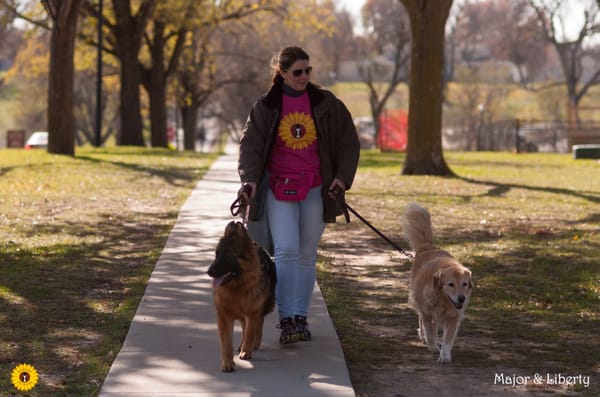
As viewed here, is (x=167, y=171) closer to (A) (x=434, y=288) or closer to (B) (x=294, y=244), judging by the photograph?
Result: (B) (x=294, y=244)

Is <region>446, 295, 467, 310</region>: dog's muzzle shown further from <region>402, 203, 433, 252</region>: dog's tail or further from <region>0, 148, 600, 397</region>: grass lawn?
<region>402, 203, 433, 252</region>: dog's tail

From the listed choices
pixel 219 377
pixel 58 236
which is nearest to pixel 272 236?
pixel 219 377

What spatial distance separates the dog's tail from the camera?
838 cm

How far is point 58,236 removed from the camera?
14250 millimetres

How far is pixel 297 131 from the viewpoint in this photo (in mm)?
7824

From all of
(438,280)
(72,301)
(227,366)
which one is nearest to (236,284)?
(227,366)

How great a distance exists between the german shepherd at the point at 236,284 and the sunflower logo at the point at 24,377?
45.8 inches

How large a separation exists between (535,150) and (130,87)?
61.4 ft

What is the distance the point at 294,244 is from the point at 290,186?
1.33ft

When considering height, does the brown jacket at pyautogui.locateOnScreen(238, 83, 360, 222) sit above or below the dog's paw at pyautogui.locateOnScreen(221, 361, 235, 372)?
above

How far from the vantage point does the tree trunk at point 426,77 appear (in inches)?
980

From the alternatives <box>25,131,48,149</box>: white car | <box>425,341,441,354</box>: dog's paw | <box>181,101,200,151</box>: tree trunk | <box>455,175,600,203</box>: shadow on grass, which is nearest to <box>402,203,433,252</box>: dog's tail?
<box>425,341,441,354</box>: dog's paw

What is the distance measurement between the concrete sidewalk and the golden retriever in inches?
26.0

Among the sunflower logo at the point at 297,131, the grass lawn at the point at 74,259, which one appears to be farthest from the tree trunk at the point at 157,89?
the sunflower logo at the point at 297,131
